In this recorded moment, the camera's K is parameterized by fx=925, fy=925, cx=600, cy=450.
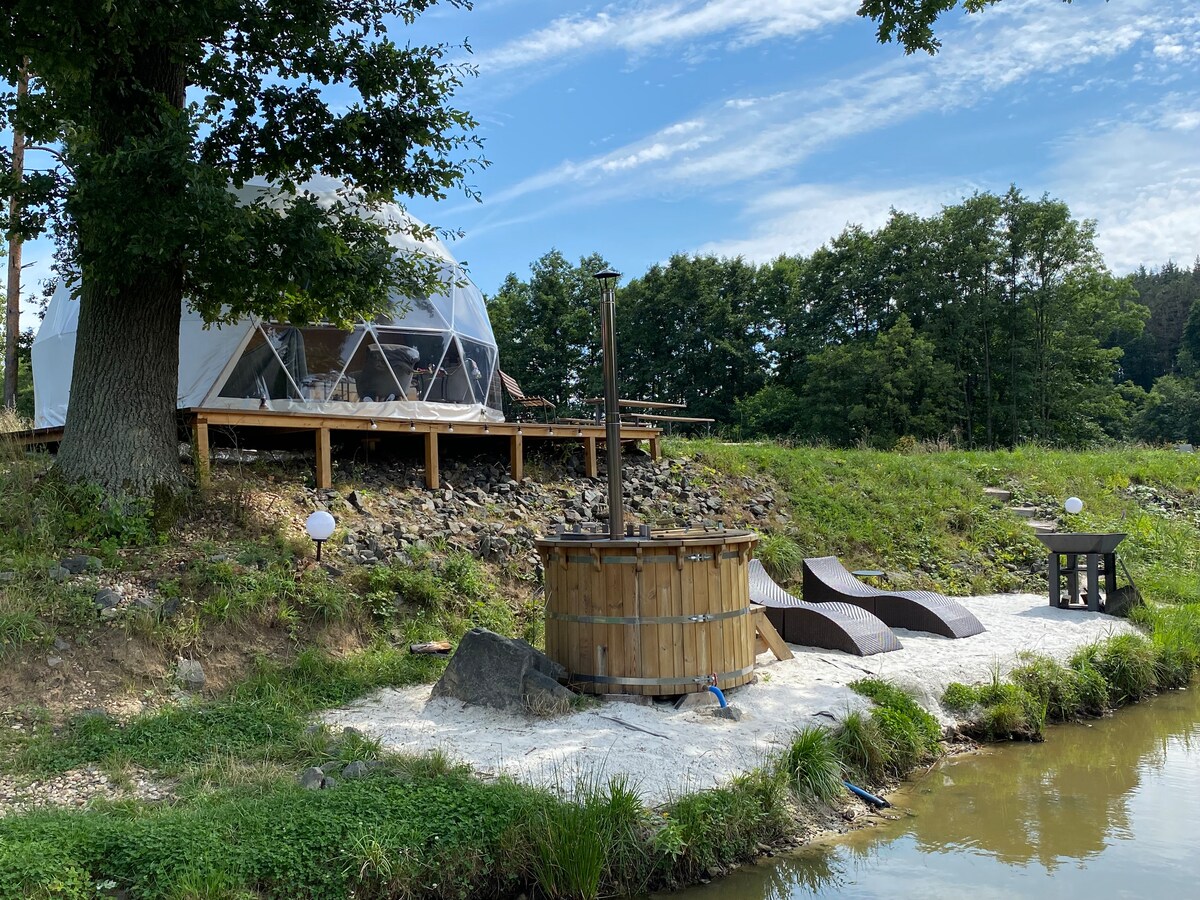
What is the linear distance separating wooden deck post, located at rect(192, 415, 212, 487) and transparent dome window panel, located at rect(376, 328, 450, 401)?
3301 millimetres

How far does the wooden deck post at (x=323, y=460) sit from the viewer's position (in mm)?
8898

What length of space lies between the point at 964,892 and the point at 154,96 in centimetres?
760

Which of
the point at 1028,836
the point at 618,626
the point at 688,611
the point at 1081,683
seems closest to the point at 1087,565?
the point at 1081,683

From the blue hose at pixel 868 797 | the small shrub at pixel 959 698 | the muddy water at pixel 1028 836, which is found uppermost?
the small shrub at pixel 959 698

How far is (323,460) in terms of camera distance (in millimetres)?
8930

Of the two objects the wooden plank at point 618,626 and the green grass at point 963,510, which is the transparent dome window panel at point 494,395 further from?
the wooden plank at point 618,626

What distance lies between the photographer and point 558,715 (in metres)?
5.64

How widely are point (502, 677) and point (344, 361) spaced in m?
6.20

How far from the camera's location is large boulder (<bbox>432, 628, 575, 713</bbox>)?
18.8 ft

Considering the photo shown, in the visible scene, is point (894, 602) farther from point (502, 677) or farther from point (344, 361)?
point (344, 361)

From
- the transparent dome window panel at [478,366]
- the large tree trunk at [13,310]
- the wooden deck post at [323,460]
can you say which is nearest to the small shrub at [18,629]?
the wooden deck post at [323,460]

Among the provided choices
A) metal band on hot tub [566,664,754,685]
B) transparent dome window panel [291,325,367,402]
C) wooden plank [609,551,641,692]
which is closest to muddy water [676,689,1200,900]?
metal band on hot tub [566,664,754,685]

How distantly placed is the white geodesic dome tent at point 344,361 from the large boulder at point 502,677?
13.0 feet

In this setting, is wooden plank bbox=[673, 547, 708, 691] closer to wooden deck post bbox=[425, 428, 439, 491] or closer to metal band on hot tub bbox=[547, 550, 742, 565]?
metal band on hot tub bbox=[547, 550, 742, 565]
